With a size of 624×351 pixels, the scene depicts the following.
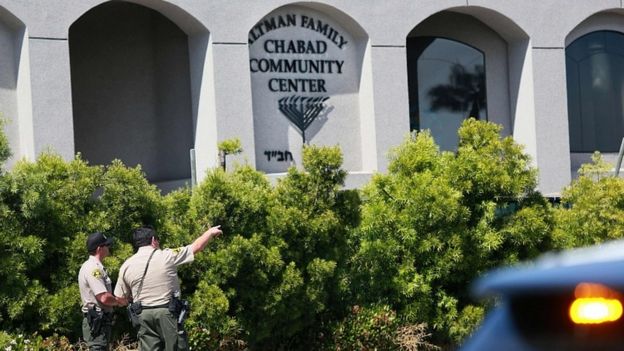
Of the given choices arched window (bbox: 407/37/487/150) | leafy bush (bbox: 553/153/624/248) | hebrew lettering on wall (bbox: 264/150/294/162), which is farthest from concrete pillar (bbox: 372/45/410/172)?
leafy bush (bbox: 553/153/624/248)

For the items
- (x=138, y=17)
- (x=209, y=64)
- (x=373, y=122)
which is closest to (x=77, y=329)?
(x=209, y=64)

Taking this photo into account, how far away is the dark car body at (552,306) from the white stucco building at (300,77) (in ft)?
48.0

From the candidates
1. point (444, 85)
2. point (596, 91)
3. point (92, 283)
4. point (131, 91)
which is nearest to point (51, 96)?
point (131, 91)

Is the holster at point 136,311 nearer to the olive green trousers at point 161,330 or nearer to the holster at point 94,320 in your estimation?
the olive green trousers at point 161,330

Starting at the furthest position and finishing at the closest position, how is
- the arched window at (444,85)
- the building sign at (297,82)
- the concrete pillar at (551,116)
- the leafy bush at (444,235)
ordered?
the arched window at (444,85), the concrete pillar at (551,116), the building sign at (297,82), the leafy bush at (444,235)

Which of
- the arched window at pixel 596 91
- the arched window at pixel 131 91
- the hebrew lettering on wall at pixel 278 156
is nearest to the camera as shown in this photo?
the hebrew lettering on wall at pixel 278 156

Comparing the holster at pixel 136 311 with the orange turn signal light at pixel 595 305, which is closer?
the orange turn signal light at pixel 595 305

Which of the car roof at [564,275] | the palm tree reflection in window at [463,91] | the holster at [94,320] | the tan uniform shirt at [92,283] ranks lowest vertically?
the holster at [94,320]

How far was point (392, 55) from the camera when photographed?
20.3 meters

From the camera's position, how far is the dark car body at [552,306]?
2721 mm

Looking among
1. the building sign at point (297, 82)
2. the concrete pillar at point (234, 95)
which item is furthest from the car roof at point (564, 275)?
the building sign at point (297, 82)

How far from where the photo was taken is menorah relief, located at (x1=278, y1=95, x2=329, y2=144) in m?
19.4

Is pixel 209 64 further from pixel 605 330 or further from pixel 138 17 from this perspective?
pixel 605 330

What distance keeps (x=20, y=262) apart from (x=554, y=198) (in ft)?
29.6
